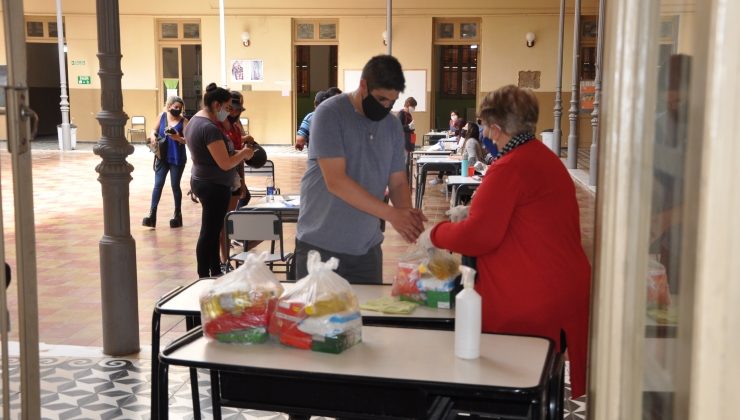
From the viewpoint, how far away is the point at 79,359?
176 inches

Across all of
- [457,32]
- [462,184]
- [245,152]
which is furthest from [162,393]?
[457,32]

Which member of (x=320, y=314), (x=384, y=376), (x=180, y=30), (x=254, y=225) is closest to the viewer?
(x=384, y=376)

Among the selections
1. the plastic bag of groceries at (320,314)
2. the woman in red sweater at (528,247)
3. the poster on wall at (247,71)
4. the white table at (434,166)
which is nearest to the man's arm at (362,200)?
the woman in red sweater at (528,247)

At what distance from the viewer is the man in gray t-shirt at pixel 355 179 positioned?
10.2ft

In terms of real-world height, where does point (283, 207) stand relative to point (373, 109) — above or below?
below

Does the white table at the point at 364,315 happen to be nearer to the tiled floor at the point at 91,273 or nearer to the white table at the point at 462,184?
the tiled floor at the point at 91,273

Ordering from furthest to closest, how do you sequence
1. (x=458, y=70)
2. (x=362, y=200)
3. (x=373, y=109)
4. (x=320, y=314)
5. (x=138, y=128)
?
(x=458, y=70)
(x=138, y=128)
(x=373, y=109)
(x=362, y=200)
(x=320, y=314)

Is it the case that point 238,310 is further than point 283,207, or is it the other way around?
point 283,207

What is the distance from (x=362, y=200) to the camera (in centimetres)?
304

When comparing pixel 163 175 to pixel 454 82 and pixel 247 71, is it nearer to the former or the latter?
pixel 247 71

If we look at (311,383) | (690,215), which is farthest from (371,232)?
(690,215)

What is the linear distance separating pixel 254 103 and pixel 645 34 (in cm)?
2147

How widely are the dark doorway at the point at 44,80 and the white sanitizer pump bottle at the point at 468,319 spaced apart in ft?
80.5

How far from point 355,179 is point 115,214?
178 centimetres
